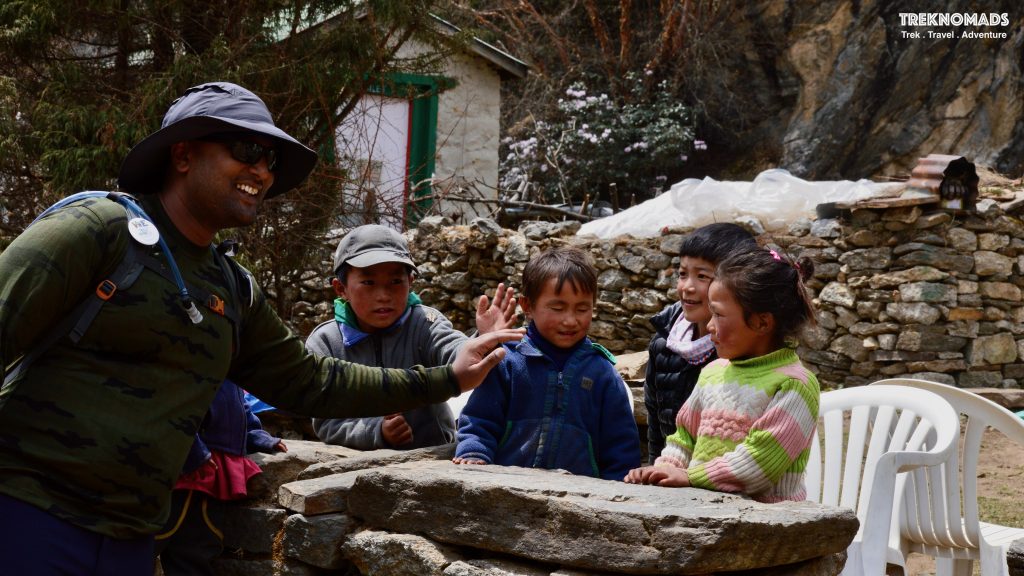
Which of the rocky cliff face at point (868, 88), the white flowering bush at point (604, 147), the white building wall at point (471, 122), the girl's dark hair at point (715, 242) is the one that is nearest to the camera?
the girl's dark hair at point (715, 242)

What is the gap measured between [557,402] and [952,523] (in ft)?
4.79

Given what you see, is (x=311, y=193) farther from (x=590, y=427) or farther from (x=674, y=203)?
(x=590, y=427)

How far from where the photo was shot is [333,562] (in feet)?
8.76

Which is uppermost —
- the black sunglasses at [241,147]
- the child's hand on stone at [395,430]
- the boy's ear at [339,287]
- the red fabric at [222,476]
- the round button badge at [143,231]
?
the black sunglasses at [241,147]

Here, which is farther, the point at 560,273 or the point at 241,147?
the point at 560,273

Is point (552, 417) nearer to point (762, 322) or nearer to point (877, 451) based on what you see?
point (762, 322)

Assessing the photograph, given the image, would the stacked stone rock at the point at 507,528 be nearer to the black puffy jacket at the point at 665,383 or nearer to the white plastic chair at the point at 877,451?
the white plastic chair at the point at 877,451

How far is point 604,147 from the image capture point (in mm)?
14867

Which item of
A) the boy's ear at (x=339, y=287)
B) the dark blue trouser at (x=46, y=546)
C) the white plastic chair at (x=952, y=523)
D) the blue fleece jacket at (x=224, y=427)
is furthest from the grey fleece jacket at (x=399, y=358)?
the white plastic chair at (x=952, y=523)

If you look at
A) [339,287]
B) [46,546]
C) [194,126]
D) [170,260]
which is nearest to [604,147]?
[339,287]

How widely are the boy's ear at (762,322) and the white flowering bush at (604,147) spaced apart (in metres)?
12.0

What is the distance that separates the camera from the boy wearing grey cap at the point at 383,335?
3289 millimetres

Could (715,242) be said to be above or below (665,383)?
above

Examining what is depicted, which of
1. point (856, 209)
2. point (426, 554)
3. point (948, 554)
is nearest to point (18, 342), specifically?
point (426, 554)
